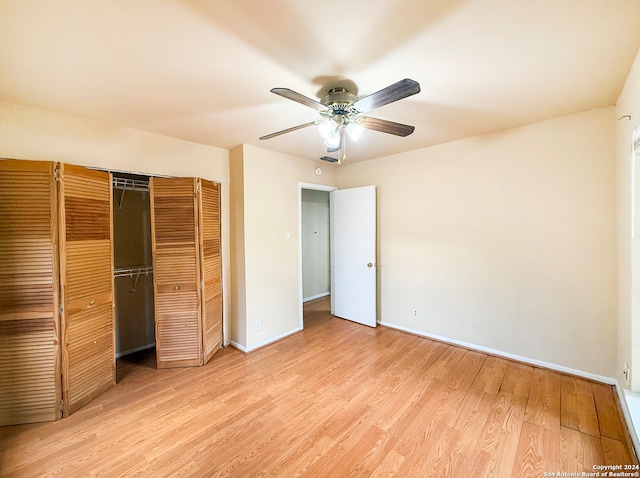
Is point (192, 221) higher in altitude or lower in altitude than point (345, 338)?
higher

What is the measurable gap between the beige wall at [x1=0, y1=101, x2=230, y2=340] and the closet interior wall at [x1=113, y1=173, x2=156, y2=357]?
0.44m

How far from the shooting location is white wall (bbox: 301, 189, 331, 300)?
505 centimetres

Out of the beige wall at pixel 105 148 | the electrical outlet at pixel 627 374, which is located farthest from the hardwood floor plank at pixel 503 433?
the beige wall at pixel 105 148

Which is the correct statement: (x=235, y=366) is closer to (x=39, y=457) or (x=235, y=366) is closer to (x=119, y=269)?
(x=39, y=457)

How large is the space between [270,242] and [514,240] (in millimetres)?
2683

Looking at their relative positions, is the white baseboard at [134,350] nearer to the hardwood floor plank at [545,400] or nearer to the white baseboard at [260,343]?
the white baseboard at [260,343]

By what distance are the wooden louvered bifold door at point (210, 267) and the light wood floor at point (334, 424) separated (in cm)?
30

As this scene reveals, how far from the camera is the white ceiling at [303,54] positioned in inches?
46.4

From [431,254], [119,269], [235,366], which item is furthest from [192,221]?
[431,254]

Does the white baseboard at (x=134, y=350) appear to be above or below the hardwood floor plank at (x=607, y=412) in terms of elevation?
above

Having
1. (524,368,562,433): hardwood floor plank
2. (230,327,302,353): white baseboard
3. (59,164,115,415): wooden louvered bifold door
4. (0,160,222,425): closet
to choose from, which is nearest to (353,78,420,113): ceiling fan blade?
(0,160,222,425): closet

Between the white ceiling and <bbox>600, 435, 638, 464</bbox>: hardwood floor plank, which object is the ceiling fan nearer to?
the white ceiling

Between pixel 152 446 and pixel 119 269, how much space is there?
199 cm

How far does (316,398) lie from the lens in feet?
7.11
